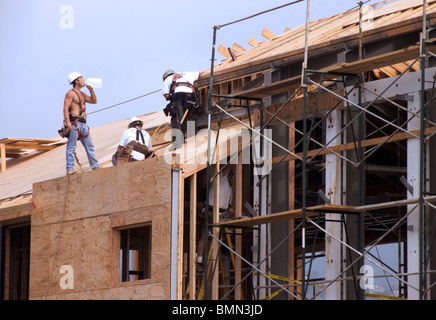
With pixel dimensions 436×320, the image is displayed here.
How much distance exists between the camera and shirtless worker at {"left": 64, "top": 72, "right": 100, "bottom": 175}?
65.9ft

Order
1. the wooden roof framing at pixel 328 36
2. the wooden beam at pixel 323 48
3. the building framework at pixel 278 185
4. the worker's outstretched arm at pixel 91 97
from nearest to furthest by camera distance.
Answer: the building framework at pixel 278 185 < the wooden beam at pixel 323 48 < the wooden roof framing at pixel 328 36 < the worker's outstretched arm at pixel 91 97

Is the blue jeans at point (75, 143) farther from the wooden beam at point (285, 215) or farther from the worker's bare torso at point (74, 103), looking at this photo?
the wooden beam at point (285, 215)

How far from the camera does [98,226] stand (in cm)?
1889

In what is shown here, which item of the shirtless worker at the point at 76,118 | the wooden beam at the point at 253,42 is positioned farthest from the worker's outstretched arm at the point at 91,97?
the wooden beam at the point at 253,42

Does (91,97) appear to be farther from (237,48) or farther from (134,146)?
(237,48)

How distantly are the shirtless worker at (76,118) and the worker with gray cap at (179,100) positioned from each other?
1593 mm

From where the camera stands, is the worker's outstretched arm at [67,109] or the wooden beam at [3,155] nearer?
the worker's outstretched arm at [67,109]

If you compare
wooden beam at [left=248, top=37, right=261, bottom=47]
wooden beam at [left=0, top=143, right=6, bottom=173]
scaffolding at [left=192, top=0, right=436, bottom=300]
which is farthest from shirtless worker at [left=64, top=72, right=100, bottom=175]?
wooden beam at [left=0, top=143, right=6, bottom=173]

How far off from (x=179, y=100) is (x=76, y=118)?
2.05 m

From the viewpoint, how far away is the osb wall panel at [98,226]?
17562mm

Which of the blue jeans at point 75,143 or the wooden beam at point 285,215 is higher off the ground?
the blue jeans at point 75,143

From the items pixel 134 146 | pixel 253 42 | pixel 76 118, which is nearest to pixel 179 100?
pixel 134 146
